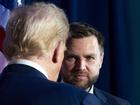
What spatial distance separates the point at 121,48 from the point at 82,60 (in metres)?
0.54

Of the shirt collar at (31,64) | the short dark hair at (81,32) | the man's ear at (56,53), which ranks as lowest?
the shirt collar at (31,64)

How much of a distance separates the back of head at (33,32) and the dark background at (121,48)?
4.19 ft

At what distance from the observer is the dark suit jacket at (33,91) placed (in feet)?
3.48

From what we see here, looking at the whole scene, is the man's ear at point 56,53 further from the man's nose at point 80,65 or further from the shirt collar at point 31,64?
the man's nose at point 80,65

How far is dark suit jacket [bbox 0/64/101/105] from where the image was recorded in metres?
1.06

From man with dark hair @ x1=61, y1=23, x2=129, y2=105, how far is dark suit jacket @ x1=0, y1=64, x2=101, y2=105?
85 centimetres

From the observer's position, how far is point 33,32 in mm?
1132

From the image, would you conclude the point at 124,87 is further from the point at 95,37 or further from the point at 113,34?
the point at 95,37

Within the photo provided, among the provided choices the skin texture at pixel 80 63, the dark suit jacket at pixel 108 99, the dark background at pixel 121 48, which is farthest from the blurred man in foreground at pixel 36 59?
the dark background at pixel 121 48

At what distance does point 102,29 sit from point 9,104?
153 cm

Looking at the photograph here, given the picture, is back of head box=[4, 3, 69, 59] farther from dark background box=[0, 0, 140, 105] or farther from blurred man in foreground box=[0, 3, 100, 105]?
dark background box=[0, 0, 140, 105]

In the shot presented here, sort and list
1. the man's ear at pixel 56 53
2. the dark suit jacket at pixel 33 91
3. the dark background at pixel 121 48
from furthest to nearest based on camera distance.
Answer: the dark background at pixel 121 48
the man's ear at pixel 56 53
the dark suit jacket at pixel 33 91

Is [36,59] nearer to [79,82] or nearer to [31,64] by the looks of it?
[31,64]

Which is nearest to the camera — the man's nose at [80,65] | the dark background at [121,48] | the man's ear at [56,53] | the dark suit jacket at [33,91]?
the dark suit jacket at [33,91]
